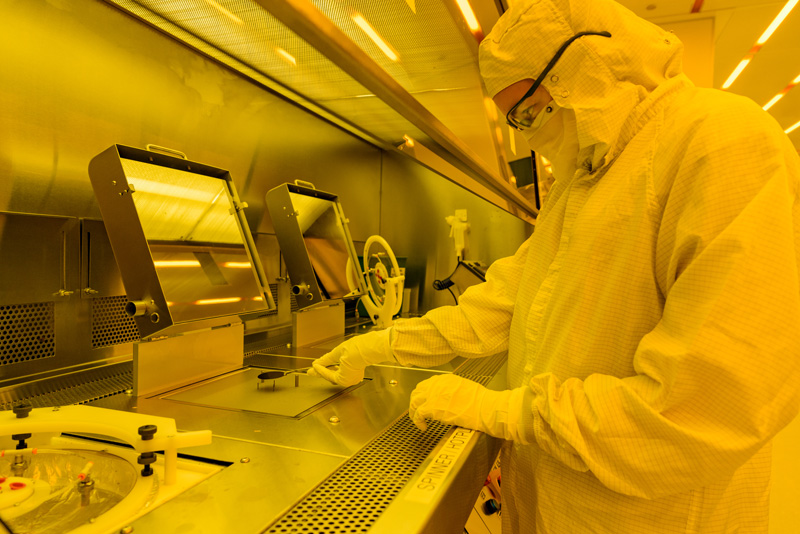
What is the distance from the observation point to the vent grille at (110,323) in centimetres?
146

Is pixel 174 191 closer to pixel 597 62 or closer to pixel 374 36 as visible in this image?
pixel 374 36

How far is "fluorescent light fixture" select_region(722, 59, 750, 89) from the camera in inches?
186

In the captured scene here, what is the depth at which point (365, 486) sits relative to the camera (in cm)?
79

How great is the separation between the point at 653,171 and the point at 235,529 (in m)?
0.88

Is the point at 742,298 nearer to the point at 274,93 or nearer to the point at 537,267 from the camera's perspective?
the point at 537,267

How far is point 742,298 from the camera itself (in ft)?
2.28

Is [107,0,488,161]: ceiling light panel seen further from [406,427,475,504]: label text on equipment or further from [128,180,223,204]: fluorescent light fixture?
[406,427,475,504]: label text on equipment

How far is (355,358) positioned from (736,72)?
5608 millimetres

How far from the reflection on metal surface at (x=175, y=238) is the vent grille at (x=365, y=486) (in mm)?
689

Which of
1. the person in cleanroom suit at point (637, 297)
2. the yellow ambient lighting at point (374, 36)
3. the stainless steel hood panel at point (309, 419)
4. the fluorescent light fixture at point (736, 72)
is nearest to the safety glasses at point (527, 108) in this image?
the person in cleanroom suit at point (637, 297)

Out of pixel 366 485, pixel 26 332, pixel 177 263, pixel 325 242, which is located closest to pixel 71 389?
pixel 26 332

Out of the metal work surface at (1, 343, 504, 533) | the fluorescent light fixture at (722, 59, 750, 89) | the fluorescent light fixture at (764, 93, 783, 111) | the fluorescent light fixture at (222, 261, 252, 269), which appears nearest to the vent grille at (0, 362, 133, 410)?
the metal work surface at (1, 343, 504, 533)

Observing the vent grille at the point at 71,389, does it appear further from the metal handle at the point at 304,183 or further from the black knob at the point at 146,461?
the metal handle at the point at 304,183

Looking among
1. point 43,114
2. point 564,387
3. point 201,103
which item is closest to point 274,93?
point 201,103
